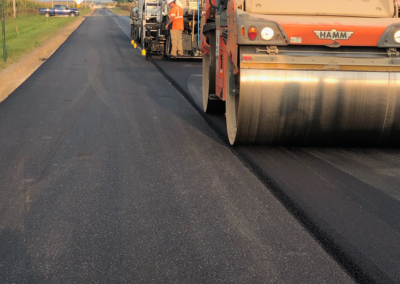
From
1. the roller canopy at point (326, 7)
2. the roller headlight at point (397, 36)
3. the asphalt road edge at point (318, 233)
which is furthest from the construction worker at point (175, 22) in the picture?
the roller headlight at point (397, 36)

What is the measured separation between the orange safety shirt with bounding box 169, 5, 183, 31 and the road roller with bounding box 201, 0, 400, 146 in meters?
11.8

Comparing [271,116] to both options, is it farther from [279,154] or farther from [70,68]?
[70,68]

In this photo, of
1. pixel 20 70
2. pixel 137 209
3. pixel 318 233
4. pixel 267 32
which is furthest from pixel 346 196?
pixel 20 70

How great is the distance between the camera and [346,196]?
5.25 m

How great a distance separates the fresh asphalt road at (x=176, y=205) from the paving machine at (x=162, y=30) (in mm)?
10423

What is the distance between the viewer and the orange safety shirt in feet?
59.8

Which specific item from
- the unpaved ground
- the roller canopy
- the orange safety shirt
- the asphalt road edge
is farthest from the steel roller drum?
the orange safety shirt

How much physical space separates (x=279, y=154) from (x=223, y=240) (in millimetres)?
2675

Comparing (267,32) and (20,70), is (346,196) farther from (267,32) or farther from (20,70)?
(20,70)

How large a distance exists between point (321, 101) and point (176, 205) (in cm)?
230

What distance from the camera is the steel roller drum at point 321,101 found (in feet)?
21.0

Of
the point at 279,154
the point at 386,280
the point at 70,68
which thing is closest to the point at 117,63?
the point at 70,68

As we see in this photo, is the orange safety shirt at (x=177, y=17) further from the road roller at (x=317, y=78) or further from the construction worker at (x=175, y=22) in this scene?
the road roller at (x=317, y=78)

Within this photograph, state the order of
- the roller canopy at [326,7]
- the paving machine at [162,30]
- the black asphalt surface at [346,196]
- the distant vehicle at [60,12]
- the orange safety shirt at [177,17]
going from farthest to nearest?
the distant vehicle at [60,12]
the paving machine at [162,30]
the orange safety shirt at [177,17]
the roller canopy at [326,7]
the black asphalt surface at [346,196]
